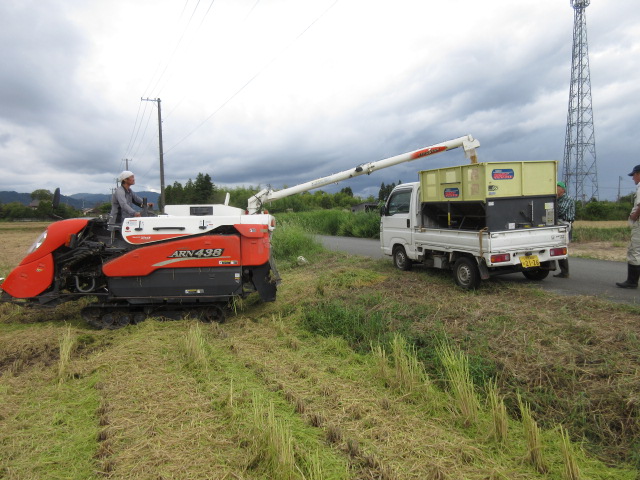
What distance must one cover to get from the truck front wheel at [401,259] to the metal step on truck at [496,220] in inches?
34.1

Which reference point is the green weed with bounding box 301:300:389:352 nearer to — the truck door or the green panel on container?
the green panel on container

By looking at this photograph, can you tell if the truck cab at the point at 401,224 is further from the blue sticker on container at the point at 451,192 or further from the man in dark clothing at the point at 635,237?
the man in dark clothing at the point at 635,237

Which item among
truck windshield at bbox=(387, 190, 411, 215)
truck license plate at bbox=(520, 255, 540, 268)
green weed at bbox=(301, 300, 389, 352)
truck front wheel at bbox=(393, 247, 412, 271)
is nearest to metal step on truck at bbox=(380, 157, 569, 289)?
truck license plate at bbox=(520, 255, 540, 268)

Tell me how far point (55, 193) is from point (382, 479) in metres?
6.22

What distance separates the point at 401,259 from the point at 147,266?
18.8ft

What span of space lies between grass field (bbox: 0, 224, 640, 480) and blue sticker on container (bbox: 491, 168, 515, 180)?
242 cm

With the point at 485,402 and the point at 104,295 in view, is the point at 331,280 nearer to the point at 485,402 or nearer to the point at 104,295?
the point at 104,295

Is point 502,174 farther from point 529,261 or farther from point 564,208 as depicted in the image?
point 564,208

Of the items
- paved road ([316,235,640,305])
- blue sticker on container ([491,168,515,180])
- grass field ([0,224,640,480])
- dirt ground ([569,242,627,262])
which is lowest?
Result: grass field ([0,224,640,480])

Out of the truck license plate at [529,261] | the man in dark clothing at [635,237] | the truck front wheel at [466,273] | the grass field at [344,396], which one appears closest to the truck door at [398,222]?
the truck front wheel at [466,273]

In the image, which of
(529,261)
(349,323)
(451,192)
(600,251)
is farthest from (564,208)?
(600,251)

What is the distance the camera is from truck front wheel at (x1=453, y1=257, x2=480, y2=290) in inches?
299

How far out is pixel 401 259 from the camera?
998 centimetres

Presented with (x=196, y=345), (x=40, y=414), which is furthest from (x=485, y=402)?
(x=40, y=414)
